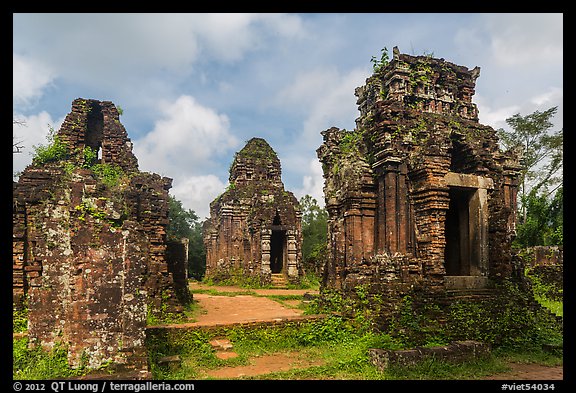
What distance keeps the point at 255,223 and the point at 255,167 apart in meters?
4.38

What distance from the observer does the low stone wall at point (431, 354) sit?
7.46m

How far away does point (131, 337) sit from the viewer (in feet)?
20.0

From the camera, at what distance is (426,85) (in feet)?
37.1

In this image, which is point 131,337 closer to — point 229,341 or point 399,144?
point 229,341

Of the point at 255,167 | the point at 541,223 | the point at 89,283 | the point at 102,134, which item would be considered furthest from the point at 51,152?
the point at 541,223

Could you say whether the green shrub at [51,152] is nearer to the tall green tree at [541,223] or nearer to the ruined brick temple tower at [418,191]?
the ruined brick temple tower at [418,191]

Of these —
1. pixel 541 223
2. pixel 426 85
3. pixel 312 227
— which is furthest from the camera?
pixel 312 227

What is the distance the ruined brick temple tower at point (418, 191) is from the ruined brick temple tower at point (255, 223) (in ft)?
42.6

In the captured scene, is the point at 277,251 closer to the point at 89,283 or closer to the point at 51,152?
the point at 51,152

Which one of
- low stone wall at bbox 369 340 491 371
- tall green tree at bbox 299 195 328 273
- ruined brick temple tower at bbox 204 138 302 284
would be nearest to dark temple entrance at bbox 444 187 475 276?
low stone wall at bbox 369 340 491 371

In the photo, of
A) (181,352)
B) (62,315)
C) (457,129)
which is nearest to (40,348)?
(62,315)

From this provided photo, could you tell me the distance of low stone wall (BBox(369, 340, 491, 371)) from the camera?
7.46 metres

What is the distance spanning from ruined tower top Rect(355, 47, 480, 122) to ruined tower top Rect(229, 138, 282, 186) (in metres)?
16.2

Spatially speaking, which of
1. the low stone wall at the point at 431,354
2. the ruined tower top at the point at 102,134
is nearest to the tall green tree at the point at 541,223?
the low stone wall at the point at 431,354
